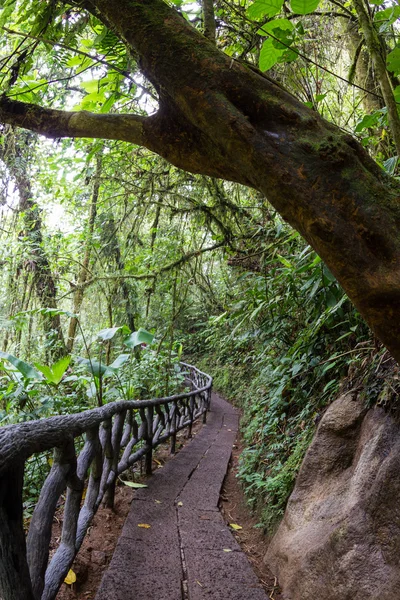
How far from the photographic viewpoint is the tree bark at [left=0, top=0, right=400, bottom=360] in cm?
165

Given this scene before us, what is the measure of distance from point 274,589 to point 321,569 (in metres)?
0.54

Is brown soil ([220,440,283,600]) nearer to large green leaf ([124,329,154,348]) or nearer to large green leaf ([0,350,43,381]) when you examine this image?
large green leaf ([124,329,154,348])

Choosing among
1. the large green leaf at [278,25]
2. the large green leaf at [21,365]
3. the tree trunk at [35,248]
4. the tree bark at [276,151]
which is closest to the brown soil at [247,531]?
the tree bark at [276,151]

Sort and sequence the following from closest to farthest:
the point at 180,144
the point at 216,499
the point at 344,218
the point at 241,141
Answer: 1. the point at 344,218
2. the point at 241,141
3. the point at 180,144
4. the point at 216,499

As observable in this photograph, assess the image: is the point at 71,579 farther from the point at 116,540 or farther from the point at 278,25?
the point at 278,25

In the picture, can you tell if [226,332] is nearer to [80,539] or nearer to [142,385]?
[142,385]

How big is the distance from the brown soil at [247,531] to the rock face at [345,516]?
9cm

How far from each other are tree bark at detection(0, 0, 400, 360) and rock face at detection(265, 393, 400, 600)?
1.21 m

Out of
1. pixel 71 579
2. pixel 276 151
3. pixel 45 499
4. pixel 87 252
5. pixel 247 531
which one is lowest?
pixel 247 531

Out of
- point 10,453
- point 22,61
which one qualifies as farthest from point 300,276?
point 10,453

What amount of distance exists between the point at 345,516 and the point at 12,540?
2100mm

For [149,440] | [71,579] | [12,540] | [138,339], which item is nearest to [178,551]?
[71,579]

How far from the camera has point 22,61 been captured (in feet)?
10.7

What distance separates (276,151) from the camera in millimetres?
1832
